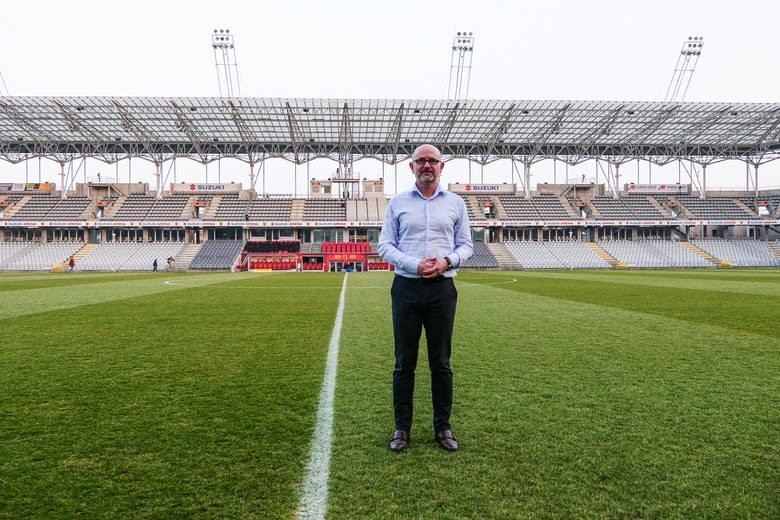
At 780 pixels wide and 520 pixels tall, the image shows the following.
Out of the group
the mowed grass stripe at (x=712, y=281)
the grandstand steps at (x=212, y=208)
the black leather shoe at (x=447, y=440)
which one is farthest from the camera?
the grandstand steps at (x=212, y=208)

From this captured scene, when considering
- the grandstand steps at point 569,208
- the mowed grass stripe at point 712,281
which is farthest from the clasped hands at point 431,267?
the grandstand steps at point 569,208

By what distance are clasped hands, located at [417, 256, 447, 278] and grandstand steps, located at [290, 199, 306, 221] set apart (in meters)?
52.4

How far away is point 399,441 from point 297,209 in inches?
2142

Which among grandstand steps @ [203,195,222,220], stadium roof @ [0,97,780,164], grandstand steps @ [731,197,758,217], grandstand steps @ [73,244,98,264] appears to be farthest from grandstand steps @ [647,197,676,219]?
grandstand steps @ [73,244,98,264]

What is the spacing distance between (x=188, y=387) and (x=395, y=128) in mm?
46696

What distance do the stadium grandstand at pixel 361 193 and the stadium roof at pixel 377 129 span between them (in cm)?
19

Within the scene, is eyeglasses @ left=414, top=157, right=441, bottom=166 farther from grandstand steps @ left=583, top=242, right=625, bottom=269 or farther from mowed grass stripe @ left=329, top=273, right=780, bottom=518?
grandstand steps @ left=583, top=242, right=625, bottom=269

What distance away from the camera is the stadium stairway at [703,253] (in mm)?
51031

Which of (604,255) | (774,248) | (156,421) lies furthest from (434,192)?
(774,248)

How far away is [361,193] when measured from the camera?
59.2m

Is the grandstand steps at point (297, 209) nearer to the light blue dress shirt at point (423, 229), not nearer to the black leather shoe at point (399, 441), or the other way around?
the light blue dress shirt at point (423, 229)

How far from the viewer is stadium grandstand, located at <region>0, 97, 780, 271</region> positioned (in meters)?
45.4

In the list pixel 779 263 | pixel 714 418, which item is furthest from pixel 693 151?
pixel 714 418

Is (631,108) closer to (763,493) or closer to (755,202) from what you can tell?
(755,202)
